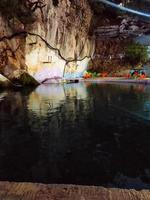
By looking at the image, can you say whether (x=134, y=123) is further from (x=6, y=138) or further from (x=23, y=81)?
(x=23, y=81)

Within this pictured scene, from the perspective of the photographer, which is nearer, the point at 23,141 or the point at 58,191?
the point at 58,191

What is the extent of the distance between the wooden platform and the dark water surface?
220 centimetres

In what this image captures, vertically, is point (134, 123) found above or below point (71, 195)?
below

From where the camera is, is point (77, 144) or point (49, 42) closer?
point (77, 144)

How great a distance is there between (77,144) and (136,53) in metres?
22.9

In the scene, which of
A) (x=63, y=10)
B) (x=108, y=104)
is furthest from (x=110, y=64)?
(x=108, y=104)

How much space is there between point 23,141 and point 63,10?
19079mm

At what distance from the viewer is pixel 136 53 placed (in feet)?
97.6

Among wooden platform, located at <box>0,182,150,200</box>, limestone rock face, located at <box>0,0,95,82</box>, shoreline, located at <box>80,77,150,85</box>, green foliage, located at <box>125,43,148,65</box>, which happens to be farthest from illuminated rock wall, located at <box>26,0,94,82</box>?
wooden platform, located at <box>0,182,150,200</box>

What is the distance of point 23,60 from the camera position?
75.0 feet

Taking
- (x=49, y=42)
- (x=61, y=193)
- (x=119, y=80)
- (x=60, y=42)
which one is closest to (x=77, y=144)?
(x=61, y=193)

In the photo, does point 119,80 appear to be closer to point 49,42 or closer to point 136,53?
point 136,53

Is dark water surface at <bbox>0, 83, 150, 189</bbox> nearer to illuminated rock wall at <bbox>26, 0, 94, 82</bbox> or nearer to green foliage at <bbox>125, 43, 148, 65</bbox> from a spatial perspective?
illuminated rock wall at <bbox>26, 0, 94, 82</bbox>

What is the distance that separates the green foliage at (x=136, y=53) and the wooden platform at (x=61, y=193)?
1067 inches
